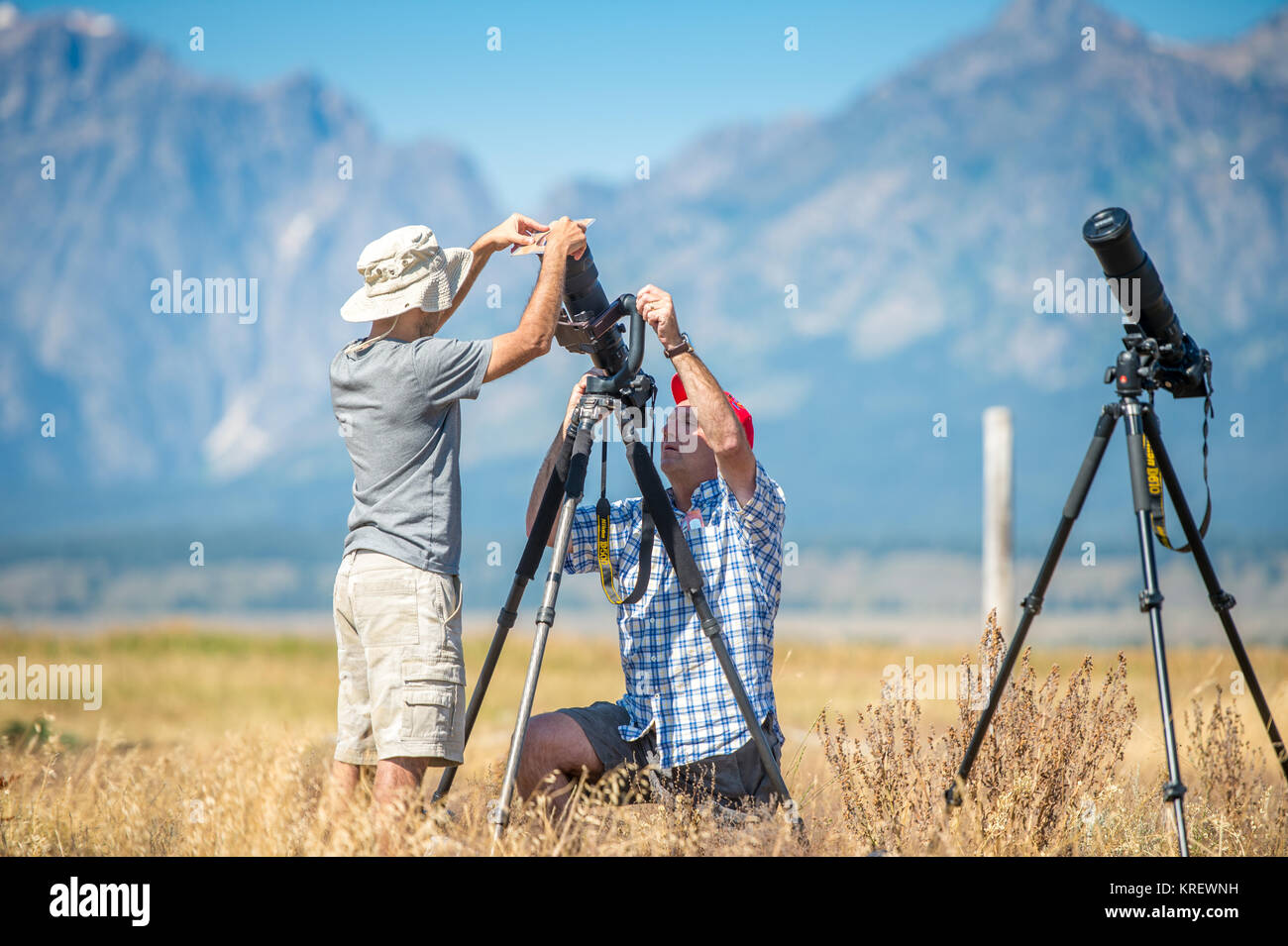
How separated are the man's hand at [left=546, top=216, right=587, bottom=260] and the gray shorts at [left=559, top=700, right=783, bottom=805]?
1.44 meters

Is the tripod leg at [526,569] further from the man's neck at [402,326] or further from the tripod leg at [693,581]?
the man's neck at [402,326]

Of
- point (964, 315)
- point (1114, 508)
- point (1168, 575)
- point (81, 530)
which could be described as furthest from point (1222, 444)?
point (81, 530)

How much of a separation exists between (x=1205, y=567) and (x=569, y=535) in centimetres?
191

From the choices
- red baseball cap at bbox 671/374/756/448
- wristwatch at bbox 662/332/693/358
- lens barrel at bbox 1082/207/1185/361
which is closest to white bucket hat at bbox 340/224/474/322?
wristwatch at bbox 662/332/693/358

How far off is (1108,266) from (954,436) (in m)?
165

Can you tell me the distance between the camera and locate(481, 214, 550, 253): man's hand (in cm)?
380

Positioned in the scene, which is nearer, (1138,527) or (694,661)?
(1138,527)

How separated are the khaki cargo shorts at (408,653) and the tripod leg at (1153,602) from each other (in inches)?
72.8

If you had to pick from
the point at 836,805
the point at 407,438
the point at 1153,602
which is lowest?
the point at 836,805

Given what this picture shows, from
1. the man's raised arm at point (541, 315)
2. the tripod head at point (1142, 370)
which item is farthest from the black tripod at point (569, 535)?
the tripod head at point (1142, 370)

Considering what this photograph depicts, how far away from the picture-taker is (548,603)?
142 inches

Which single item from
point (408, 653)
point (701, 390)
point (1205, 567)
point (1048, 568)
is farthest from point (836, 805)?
point (408, 653)

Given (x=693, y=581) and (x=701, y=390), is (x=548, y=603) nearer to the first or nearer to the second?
(x=693, y=581)

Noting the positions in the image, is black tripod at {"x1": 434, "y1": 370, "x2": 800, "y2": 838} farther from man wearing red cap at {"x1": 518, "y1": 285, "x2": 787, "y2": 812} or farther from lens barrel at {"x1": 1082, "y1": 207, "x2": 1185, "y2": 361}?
lens barrel at {"x1": 1082, "y1": 207, "x2": 1185, "y2": 361}
